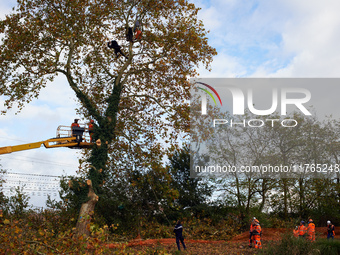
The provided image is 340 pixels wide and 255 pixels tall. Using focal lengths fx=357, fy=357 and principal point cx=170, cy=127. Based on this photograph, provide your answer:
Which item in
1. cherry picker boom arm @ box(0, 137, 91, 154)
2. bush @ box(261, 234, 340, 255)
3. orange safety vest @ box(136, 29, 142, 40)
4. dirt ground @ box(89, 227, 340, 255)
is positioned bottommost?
dirt ground @ box(89, 227, 340, 255)

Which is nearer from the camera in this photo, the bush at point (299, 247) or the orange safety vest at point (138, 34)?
the bush at point (299, 247)

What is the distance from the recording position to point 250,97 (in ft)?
73.0

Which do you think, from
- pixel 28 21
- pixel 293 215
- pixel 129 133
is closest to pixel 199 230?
pixel 129 133

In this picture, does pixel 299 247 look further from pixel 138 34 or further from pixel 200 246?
pixel 138 34

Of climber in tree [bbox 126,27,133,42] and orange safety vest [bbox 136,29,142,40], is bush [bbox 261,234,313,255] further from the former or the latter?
climber in tree [bbox 126,27,133,42]

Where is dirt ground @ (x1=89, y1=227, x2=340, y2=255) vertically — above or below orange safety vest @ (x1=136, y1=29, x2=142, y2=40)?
below

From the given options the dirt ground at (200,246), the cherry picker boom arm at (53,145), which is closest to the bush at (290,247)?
the dirt ground at (200,246)

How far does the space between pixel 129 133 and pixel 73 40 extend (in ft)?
23.3

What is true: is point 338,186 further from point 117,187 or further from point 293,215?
point 117,187

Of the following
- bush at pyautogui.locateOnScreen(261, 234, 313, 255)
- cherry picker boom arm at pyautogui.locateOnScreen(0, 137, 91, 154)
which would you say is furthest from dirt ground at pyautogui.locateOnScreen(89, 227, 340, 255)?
cherry picker boom arm at pyautogui.locateOnScreen(0, 137, 91, 154)

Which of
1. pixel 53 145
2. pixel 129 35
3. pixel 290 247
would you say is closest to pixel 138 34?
pixel 129 35

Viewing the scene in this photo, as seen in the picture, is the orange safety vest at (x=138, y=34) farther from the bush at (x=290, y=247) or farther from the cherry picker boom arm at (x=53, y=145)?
the bush at (x=290, y=247)

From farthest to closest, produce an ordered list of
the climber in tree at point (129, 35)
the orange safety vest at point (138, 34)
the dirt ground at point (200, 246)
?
1. the climber in tree at point (129, 35)
2. the orange safety vest at point (138, 34)
3. the dirt ground at point (200, 246)

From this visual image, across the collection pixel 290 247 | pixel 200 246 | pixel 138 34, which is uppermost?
pixel 138 34
